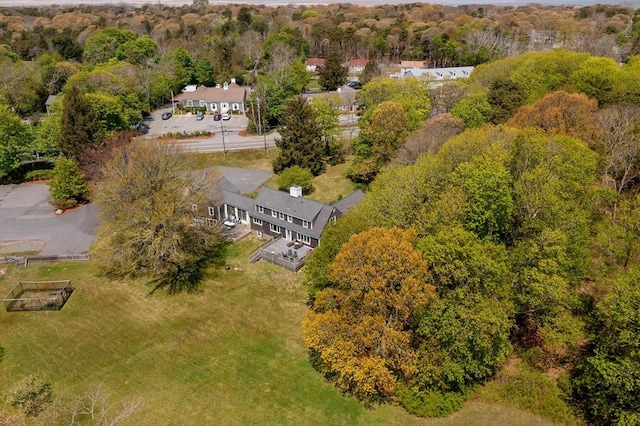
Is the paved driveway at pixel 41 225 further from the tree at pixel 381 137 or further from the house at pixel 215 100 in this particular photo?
the house at pixel 215 100

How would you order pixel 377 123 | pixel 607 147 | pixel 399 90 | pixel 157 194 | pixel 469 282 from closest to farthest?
pixel 469 282 < pixel 157 194 < pixel 607 147 < pixel 377 123 < pixel 399 90

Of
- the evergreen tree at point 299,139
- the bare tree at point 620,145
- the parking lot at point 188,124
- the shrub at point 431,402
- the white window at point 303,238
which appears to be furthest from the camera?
the parking lot at point 188,124

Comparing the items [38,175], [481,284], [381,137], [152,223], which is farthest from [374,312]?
[38,175]

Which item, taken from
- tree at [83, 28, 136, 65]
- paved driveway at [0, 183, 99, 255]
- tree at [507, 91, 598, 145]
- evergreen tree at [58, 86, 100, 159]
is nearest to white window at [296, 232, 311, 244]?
paved driveway at [0, 183, 99, 255]

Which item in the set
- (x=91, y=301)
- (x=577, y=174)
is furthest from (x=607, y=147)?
(x=91, y=301)

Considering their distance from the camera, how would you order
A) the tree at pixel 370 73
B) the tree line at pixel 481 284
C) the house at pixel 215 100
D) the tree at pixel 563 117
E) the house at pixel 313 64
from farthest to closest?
the house at pixel 313 64 → the tree at pixel 370 73 → the house at pixel 215 100 → the tree at pixel 563 117 → the tree line at pixel 481 284

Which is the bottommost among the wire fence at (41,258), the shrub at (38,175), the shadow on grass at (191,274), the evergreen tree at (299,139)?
the shadow on grass at (191,274)

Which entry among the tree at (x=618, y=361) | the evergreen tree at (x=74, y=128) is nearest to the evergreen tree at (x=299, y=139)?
the evergreen tree at (x=74, y=128)

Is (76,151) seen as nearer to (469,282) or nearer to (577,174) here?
(469,282)
